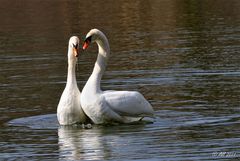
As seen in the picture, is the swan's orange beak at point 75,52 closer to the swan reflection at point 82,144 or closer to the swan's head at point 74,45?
the swan's head at point 74,45

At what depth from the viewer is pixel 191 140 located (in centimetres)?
1298

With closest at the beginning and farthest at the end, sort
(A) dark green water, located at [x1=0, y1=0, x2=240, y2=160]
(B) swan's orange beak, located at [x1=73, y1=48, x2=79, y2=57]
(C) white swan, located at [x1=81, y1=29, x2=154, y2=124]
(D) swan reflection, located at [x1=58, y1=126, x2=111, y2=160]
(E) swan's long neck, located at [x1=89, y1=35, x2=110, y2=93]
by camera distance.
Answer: (D) swan reflection, located at [x1=58, y1=126, x2=111, y2=160]
(A) dark green water, located at [x1=0, y1=0, x2=240, y2=160]
(C) white swan, located at [x1=81, y1=29, x2=154, y2=124]
(B) swan's orange beak, located at [x1=73, y1=48, x2=79, y2=57]
(E) swan's long neck, located at [x1=89, y1=35, x2=110, y2=93]

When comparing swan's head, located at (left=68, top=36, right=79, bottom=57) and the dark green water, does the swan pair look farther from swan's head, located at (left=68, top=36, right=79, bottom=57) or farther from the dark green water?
the dark green water

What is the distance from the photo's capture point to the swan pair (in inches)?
570

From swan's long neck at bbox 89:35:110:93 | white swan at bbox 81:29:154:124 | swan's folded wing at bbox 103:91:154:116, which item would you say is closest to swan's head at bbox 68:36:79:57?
white swan at bbox 81:29:154:124

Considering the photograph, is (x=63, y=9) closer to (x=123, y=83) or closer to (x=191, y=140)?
(x=123, y=83)

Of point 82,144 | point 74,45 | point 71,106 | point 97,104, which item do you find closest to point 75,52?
point 74,45

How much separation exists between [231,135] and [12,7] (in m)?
30.3

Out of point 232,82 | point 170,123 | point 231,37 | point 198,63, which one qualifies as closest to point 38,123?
point 170,123

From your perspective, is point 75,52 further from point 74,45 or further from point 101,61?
point 101,61

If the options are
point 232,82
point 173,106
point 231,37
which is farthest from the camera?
point 231,37

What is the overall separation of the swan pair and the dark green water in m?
0.22

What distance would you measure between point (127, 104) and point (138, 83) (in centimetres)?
379

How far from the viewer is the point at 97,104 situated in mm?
14430
